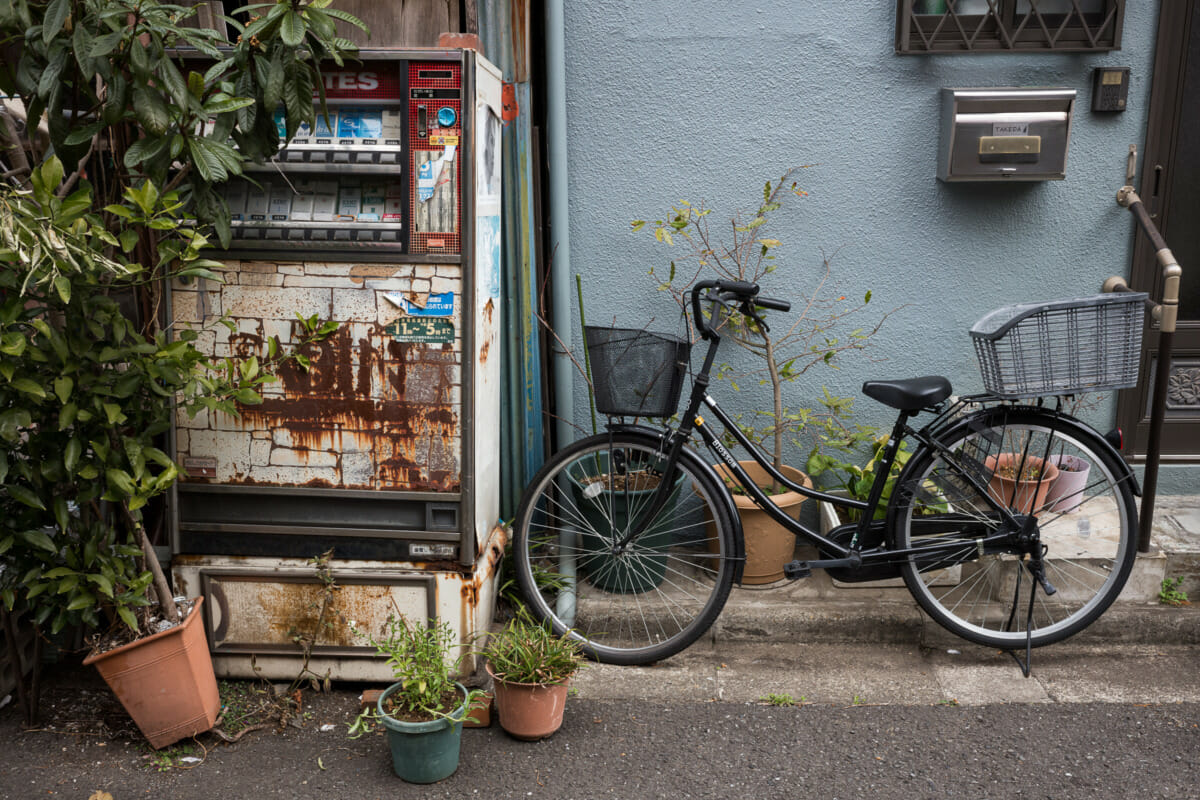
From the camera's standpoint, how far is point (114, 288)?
3254 millimetres

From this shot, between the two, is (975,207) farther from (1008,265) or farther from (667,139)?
(667,139)

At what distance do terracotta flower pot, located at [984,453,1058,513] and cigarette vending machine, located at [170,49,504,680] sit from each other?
6.96ft

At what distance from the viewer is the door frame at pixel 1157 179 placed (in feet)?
14.4

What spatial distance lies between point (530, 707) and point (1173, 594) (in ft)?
9.31

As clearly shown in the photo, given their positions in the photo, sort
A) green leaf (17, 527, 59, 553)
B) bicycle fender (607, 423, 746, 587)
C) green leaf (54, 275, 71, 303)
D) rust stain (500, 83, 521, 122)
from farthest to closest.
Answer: rust stain (500, 83, 521, 122)
bicycle fender (607, 423, 746, 587)
green leaf (17, 527, 59, 553)
green leaf (54, 275, 71, 303)

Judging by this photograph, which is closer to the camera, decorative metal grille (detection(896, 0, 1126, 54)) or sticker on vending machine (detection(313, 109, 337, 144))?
sticker on vending machine (detection(313, 109, 337, 144))

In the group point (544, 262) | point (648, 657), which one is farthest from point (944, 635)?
point (544, 262)

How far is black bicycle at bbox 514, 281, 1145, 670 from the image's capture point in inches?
146

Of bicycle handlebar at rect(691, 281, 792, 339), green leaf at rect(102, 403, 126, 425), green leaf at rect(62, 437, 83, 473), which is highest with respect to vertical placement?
bicycle handlebar at rect(691, 281, 792, 339)

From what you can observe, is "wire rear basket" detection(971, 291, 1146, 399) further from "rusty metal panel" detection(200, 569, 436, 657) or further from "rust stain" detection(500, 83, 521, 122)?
"rusty metal panel" detection(200, 569, 436, 657)

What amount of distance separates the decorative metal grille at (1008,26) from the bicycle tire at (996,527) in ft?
5.49

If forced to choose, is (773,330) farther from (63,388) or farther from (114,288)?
(63,388)

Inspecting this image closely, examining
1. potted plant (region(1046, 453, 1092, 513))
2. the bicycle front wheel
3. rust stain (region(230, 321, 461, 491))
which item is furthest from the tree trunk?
potted plant (region(1046, 453, 1092, 513))

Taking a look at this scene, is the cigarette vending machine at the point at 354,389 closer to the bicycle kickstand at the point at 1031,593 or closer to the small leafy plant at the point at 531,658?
the small leafy plant at the point at 531,658
